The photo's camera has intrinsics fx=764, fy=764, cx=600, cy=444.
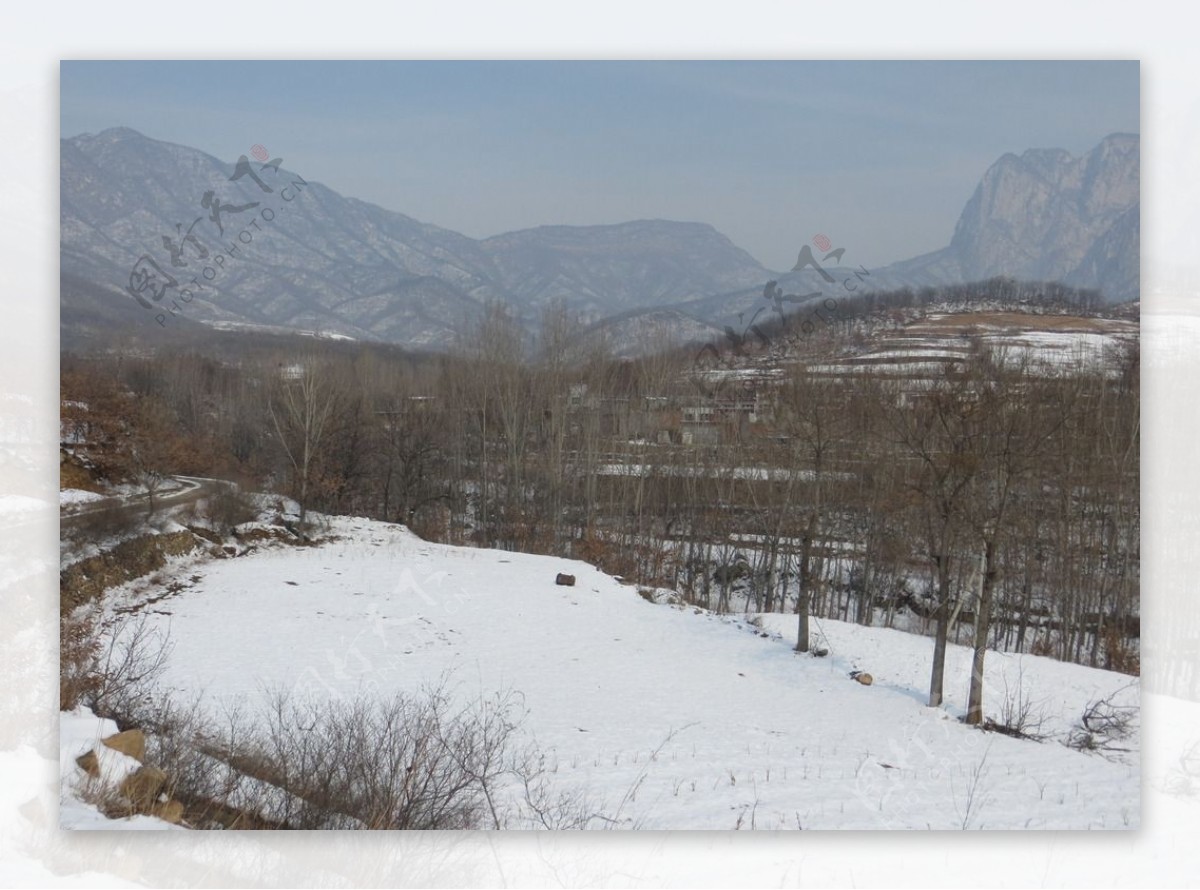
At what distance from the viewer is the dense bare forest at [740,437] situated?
5691 millimetres

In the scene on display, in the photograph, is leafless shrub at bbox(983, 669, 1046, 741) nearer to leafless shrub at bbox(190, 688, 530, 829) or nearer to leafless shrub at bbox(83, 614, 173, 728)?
leafless shrub at bbox(190, 688, 530, 829)

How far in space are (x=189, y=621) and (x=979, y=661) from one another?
20.8 feet

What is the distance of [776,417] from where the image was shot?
8508 millimetres

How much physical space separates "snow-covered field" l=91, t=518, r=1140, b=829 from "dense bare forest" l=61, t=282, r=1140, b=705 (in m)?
0.87

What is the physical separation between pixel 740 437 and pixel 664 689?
4.46m

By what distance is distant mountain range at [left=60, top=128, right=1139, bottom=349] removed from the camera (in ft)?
15.7

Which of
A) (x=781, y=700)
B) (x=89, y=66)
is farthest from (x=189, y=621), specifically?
(x=781, y=700)

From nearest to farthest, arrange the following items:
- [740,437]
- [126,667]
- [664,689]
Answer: [126,667]
[664,689]
[740,437]

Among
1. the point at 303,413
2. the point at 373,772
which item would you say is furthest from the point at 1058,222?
the point at 303,413

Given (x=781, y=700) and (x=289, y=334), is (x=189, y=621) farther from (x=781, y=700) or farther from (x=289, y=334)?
(x=781, y=700)

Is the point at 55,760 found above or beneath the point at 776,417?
beneath

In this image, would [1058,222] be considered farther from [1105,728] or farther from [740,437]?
[740,437]

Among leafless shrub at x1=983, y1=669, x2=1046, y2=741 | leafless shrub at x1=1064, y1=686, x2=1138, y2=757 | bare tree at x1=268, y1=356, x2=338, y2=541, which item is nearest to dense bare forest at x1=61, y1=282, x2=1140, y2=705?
bare tree at x1=268, y1=356, x2=338, y2=541

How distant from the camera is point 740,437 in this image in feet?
32.7
